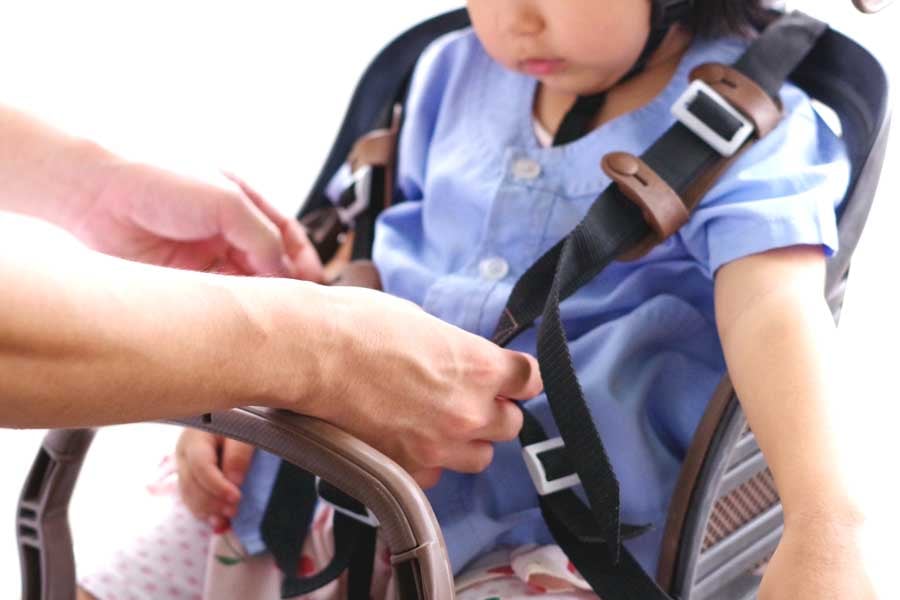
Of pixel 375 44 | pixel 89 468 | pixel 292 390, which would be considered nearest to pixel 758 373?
pixel 292 390

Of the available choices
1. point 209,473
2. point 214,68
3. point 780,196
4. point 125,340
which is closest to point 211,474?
point 209,473

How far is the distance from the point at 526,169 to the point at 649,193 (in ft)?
0.54

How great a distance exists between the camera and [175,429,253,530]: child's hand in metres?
1.08

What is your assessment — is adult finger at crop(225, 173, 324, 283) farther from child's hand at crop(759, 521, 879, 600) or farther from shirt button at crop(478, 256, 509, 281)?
child's hand at crop(759, 521, 879, 600)

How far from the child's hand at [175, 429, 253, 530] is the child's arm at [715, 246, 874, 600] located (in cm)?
44

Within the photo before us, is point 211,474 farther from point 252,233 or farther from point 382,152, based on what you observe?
point 382,152

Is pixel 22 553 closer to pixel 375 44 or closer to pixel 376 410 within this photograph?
pixel 376 410

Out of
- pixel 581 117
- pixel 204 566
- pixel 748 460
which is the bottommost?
pixel 204 566

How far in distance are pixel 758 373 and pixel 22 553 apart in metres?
0.57

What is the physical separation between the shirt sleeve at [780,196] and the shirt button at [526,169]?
143mm

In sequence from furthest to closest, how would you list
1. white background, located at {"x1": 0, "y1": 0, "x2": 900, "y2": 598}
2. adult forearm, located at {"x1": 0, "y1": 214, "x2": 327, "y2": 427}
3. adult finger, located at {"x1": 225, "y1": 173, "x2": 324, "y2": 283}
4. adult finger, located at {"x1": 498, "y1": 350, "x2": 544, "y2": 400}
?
white background, located at {"x1": 0, "y1": 0, "x2": 900, "y2": 598} → adult finger, located at {"x1": 225, "y1": 173, "x2": 324, "y2": 283} → adult finger, located at {"x1": 498, "y1": 350, "x2": 544, "y2": 400} → adult forearm, located at {"x1": 0, "y1": 214, "x2": 327, "y2": 427}

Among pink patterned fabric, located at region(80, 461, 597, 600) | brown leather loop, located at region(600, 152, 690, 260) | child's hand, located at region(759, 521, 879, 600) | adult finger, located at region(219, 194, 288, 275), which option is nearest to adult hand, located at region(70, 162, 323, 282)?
adult finger, located at region(219, 194, 288, 275)

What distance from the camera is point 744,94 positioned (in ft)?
3.06

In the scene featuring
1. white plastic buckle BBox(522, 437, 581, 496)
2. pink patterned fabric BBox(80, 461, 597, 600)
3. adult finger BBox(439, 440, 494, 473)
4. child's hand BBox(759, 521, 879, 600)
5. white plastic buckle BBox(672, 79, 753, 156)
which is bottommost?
pink patterned fabric BBox(80, 461, 597, 600)
